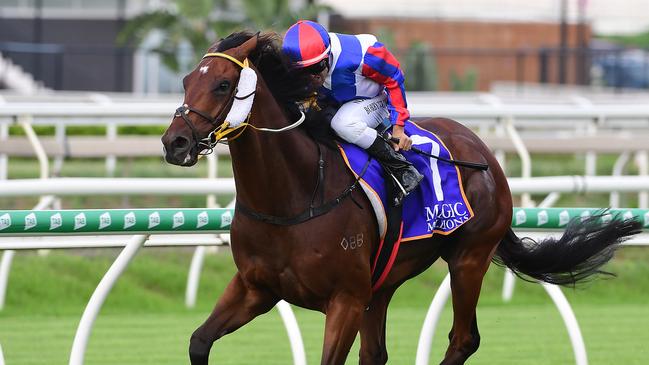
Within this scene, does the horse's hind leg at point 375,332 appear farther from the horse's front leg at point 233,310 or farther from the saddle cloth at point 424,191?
the horse's front leg at point 233,310

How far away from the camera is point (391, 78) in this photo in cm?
452

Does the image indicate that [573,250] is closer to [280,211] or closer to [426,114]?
[280,211]

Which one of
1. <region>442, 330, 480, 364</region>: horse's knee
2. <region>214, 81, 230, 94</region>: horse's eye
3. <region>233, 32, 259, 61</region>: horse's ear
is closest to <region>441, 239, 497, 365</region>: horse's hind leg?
<region>442, 330, 480, 364</region>: horse's knee

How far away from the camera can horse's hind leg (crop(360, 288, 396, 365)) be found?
15.7 ft

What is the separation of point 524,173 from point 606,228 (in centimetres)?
265

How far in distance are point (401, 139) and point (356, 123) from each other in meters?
0.18

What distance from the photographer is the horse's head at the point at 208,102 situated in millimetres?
3752

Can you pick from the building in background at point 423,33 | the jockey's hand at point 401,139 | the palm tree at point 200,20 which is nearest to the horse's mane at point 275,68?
the jockey's hand at point 401,139

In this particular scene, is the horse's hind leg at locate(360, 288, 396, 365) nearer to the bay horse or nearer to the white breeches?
the bay horse

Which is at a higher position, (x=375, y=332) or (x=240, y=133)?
(x=240, y=133)

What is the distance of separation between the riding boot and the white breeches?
0.04m

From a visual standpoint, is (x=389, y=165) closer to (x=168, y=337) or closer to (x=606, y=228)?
(x=606, y=228)

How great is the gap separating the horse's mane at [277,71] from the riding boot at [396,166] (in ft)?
1.03

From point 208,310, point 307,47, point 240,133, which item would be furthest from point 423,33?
point 240,133
